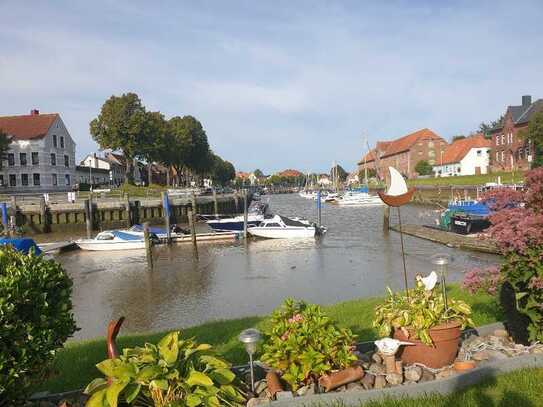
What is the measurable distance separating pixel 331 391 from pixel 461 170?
99941mm

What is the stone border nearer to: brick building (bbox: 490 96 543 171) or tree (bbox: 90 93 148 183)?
tree (bbox: 90 93 148 183)

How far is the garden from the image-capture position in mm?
4660

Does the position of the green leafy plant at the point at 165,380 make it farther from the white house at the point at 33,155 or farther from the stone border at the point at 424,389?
the white house at the point at 33,155

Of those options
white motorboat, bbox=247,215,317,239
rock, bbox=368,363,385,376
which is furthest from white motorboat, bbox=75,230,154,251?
rock, bbox=368,363,385,376

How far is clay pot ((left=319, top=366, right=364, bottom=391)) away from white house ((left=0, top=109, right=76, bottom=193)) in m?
66.8

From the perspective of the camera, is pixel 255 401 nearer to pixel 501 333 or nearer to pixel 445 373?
pixel 445 373

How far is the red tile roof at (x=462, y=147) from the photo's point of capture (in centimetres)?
9400

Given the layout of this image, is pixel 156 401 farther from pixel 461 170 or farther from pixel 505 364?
pixel 461 170

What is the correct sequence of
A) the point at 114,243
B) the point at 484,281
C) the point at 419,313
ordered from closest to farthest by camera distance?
1. the point at 419,313
2. the point at 484,281
3. the point at 114,243

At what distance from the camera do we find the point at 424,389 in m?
5.25

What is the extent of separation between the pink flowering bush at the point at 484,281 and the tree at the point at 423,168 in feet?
357

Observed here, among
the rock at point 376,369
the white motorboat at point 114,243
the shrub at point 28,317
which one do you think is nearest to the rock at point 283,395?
the rock at point 376,369

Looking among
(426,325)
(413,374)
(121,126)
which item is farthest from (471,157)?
(413,374)

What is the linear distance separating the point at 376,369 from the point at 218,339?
13.1ft
